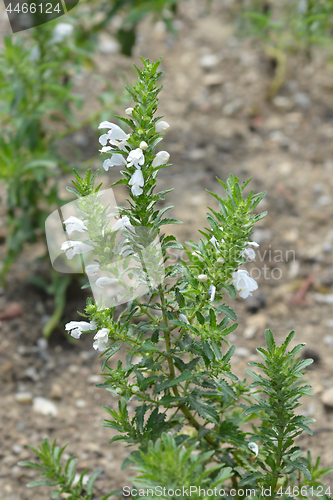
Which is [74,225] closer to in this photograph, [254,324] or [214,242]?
[214,242]

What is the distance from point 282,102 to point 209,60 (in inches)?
29.9

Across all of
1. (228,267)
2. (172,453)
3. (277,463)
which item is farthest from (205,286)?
(277,463)

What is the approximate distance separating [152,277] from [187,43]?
356 cm

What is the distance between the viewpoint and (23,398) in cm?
239

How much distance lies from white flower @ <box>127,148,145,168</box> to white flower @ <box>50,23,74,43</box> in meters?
1.73

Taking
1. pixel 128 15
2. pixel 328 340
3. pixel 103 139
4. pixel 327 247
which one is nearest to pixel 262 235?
pixel 327 247

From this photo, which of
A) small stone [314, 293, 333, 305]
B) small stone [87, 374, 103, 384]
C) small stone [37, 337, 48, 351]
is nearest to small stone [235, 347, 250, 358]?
small stone [314, 293, 333, 305]

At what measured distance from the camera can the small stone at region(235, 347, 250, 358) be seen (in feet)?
8.26

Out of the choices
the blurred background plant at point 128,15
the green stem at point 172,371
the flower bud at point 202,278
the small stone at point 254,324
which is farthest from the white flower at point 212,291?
the blurred background plant at point 128,15

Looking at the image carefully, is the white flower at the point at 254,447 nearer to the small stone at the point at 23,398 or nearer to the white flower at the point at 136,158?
the white flower at the point at 136,158

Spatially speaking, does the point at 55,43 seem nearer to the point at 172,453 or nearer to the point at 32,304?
the point at 32,304

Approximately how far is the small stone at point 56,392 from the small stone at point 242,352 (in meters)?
0.89

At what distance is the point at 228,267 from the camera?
1.29 meters

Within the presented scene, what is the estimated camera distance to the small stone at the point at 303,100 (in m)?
3.94
